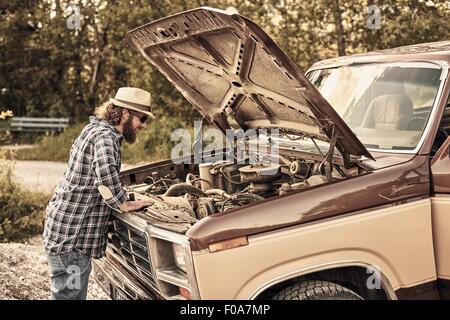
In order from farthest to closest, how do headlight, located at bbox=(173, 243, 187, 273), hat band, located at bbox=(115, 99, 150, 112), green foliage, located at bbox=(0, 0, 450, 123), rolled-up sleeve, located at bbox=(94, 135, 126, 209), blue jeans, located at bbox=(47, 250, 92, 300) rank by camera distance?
green foliage, located at bbox=(0, 0, 450, 123)
hat band, located at bbox=(115, 99, 150, 112)
blue jeans, located at bbox=(47, 250, 92, 300)
rolled-up sleeve, located at bbox=(94, 135, 126, 209)
headlight, located at bbox=(173, 243, 187, 273)

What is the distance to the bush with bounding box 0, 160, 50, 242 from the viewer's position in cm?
771

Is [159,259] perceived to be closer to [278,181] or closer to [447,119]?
[278,181]

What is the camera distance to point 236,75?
462 cm

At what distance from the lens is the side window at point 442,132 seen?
4.31 m

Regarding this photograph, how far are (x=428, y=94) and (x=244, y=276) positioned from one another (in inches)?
76.6

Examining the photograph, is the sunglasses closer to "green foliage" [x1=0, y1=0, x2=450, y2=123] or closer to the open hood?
the open hood

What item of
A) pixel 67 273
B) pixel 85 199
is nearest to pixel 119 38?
pixel 85 199

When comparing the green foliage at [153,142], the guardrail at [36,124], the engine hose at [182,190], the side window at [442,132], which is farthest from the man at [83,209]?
the guardrail at [36,124]

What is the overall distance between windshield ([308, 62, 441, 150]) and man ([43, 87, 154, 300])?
5.72ft

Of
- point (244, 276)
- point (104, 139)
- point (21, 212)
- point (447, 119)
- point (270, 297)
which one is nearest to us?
point (244, 276)

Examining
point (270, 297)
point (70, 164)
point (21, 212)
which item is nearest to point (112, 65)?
point (21, 212)

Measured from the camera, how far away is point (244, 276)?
135 inches

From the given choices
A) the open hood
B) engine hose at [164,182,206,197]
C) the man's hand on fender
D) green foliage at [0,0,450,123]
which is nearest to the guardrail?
green foliage at [0,0,450,123]

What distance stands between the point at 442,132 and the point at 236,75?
5.16 ft
